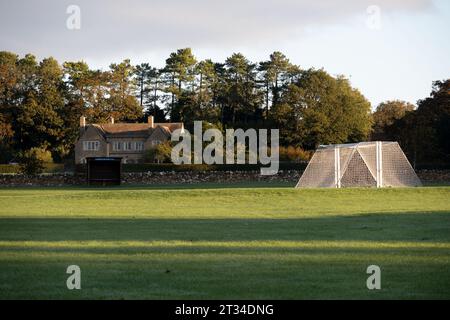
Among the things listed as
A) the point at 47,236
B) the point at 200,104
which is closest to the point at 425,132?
the point at 200,104

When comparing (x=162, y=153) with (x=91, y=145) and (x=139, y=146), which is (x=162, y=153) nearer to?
(x=91, y=145)

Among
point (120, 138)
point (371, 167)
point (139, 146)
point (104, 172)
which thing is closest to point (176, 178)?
point (104, 172)

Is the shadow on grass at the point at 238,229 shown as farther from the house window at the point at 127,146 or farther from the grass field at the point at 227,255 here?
the house window at the point at 127,146

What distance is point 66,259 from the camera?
13055mm

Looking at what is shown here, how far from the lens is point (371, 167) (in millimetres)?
45000

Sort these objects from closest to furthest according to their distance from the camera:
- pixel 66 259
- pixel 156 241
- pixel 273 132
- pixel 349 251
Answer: pixel 66 259, pixel 349 251, pixel 156 241, pixel 273 132

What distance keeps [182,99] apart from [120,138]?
1390 centimetres

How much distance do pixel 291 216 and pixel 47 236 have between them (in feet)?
31.1

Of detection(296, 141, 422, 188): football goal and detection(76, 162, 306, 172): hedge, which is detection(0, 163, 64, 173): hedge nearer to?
detection(76, 162, 306, 172): hedge

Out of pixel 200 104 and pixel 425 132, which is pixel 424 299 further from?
pixel 200 104

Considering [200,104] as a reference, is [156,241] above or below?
below

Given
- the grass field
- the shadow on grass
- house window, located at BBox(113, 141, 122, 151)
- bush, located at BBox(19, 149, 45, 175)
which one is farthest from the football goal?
house window, located at BBox(113, 141, 122, 151)

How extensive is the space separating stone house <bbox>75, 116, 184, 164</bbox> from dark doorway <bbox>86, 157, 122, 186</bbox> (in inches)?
1410
